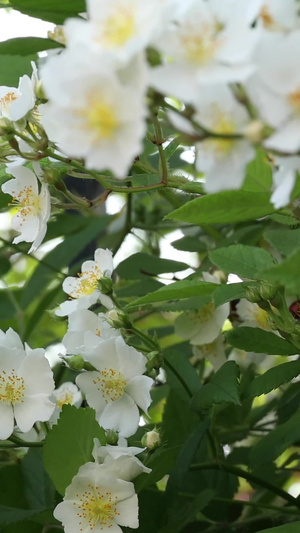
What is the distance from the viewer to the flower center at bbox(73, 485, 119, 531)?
764 mm

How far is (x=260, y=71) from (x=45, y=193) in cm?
35

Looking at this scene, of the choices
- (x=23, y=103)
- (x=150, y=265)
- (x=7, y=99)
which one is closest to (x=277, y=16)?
(x=23, y=103)

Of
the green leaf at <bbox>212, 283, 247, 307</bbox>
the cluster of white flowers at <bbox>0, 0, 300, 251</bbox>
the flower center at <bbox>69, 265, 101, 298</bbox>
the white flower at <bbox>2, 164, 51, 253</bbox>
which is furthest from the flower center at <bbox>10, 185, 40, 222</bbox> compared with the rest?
the cluster of white flowers at <bbox>0, 0, 300, 251</bbox>

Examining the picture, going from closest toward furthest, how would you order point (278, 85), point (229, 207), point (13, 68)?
point (278, 85) → point (229, 207) → point (13, 68)

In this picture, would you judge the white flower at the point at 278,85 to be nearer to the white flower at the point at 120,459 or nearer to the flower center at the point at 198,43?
the flower center at the point at 198,43

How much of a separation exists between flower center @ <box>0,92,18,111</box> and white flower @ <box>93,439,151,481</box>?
307 millimetres

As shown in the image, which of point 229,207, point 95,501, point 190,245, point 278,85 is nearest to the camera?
point 278,85

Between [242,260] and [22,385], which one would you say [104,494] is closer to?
[22,385]

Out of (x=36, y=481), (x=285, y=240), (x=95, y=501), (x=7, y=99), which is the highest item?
(x=7, y=99)

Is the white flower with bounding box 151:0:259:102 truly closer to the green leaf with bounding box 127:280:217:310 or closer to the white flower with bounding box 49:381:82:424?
the green leaf with bounding box 127:280:217:310

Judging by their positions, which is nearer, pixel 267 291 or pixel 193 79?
pixel 193 79

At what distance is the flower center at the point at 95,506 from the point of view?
30.1 inches

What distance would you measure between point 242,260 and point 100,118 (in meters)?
0.25

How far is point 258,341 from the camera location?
30.2 inches
